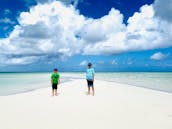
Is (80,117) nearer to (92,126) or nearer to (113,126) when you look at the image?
(92,126)

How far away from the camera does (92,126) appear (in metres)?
4.95

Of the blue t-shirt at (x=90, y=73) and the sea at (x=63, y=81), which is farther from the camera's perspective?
the sea at (x=63, y=81)

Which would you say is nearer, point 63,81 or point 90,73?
point 90,73

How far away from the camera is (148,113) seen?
20.8ft

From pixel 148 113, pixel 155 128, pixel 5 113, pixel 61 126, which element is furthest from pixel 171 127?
pixel 5 113

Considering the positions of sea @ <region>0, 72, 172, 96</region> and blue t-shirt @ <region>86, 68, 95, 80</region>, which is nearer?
blue t-shirt @ <region>86, 68, 95, 80</region>

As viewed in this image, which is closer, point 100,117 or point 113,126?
point 113,126

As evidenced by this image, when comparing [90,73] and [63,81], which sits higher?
[90,73]

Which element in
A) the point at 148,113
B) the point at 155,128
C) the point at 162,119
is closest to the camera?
the point at 155,128

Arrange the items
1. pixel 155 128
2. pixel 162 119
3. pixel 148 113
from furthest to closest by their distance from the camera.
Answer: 1. pixel 148 113
2. pixel 162 119
3. pixel 155 128

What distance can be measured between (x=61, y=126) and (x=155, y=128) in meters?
2.78

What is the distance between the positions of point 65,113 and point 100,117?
1433 millimetres

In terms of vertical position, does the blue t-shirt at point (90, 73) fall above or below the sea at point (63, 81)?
above

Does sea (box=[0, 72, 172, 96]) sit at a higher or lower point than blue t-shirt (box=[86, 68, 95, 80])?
lower
